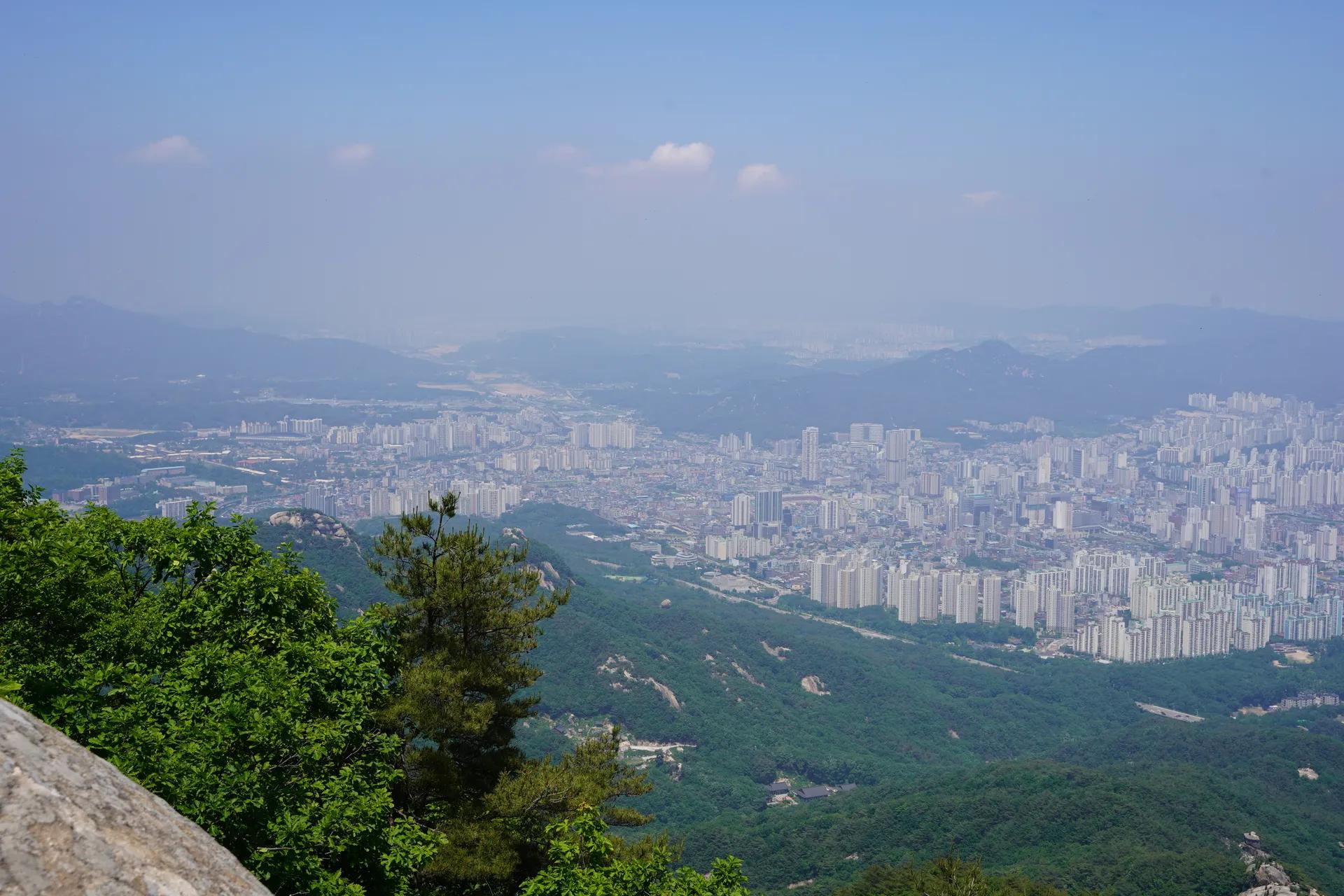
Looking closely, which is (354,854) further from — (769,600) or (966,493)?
(966,493)

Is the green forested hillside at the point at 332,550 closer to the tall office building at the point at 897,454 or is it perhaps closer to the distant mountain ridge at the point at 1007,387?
the tall office building at the point at 897,454

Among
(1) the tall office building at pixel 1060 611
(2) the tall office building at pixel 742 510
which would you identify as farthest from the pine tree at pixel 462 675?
(2) the tall office building at pixel 742 510

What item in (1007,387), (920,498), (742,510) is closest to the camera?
(742,510)

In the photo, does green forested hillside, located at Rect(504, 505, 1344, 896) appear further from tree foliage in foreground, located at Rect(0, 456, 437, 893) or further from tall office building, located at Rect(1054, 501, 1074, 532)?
tall office building, located at Rect(1054, 501, 1074, 532)

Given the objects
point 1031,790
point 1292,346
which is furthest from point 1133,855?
point 1292,346

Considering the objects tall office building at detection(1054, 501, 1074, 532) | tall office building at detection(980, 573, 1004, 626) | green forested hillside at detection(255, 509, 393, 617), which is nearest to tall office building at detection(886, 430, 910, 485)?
tall office building at detection(1054, 501, 1074, 532)

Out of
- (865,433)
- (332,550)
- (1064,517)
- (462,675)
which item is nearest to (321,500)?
(332,550)

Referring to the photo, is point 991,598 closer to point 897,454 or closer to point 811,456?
point 811,456
